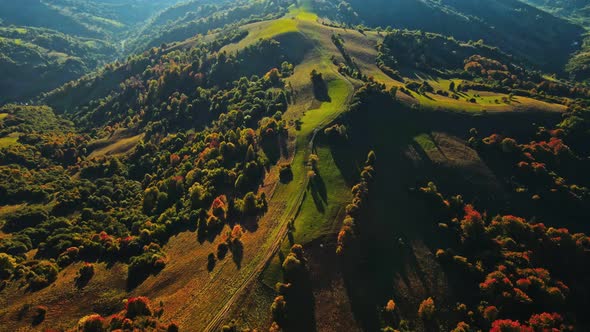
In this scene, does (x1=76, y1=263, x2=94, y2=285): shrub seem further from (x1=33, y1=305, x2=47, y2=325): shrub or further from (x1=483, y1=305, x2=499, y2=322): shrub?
(x1=483, y1=305, x2=499, y2=322): shrub

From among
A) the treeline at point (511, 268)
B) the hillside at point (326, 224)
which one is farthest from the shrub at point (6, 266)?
the treeline at point (511, 268)

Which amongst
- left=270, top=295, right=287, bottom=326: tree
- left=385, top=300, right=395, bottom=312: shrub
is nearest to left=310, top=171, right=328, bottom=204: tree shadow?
left=385, top=300, right=395, bottom=312: shrub

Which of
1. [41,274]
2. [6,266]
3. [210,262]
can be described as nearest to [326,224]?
[210,262]

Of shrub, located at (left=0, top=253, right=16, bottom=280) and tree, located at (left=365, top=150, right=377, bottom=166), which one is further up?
tree, located at (left=365, top=150, right=377, bottom=166)

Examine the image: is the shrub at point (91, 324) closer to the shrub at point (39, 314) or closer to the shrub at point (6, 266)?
the shrub at point (39, 314)

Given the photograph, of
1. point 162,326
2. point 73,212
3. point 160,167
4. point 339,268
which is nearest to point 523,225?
point 339,268

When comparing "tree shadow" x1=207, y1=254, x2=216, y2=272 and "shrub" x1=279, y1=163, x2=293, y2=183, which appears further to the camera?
"shrub" x1=279, y1=163, x2=293, y2=183

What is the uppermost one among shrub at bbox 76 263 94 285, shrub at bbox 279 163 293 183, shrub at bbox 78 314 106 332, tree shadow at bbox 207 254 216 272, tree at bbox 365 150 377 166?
tree at bbox 365 150 377 166

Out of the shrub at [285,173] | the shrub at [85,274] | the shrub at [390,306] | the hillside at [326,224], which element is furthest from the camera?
the shrub at [285,173]

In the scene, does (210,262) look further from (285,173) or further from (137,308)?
(285,173)

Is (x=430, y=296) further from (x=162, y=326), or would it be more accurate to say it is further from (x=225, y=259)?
(x=162, y=326)

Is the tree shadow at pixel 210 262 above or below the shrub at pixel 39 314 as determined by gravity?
above

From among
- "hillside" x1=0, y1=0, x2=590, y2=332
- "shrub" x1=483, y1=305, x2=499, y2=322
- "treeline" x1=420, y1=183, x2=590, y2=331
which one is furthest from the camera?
"hillside" x1=0, y1=0, x2=590, y2=332
